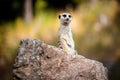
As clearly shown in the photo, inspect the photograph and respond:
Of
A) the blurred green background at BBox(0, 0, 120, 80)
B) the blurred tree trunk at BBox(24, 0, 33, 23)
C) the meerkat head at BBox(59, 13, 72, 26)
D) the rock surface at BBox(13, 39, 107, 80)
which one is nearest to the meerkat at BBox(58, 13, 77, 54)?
the meerkat head at BBox(59, 13, 72, 26)

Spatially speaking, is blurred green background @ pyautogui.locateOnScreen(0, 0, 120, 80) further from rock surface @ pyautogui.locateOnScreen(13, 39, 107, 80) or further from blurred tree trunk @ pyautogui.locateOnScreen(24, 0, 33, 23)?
rock surface @ pyautogui.locateOnScreen(13, 39, 107, 80)

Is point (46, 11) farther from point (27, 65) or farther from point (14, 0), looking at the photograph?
point (27, 65)

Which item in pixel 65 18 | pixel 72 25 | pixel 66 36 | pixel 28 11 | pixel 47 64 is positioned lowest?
pixel 28 11

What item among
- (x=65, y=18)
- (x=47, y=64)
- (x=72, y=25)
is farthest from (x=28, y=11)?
(x=47, y=64)

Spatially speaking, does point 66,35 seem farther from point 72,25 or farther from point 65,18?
point 72,25

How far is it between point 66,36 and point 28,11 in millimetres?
19176

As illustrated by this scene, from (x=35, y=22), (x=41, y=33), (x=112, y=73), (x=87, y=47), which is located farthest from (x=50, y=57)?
(x=35, y=22)

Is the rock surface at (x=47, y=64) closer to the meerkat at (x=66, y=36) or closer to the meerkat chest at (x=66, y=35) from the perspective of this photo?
the meerkat at (x=66, y=36)

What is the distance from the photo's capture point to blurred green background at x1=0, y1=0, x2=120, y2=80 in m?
24.2

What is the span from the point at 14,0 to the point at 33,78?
21.0m

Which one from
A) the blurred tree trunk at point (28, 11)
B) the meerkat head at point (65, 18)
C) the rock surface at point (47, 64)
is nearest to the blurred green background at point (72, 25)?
the blurred tree trunk at point (28, 11)

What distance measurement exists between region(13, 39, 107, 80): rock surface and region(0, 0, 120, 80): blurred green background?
10417 mm

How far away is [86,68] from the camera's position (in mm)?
10945

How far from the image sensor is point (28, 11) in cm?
3061
